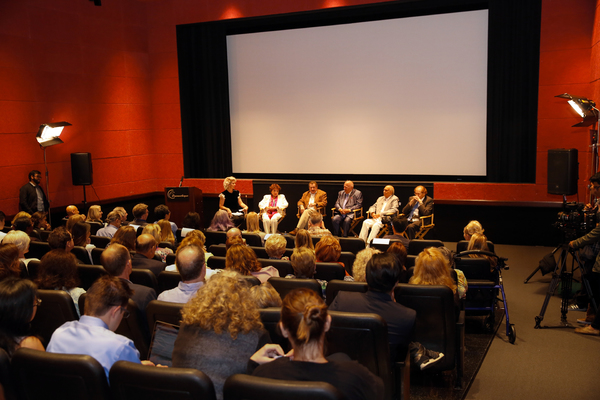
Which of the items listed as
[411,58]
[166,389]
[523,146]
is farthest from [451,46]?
[166,389]

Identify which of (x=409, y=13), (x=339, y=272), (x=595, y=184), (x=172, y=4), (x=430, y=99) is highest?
(x=172, y=4)

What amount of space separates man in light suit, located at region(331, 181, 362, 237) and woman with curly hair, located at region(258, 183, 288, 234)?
41.1 inches

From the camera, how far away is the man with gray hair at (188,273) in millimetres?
2988

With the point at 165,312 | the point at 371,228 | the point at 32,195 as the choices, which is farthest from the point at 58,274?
the point at 371,228

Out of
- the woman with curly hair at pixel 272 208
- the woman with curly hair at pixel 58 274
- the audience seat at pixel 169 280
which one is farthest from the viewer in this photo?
the woman with curly hair at pixel 272 208

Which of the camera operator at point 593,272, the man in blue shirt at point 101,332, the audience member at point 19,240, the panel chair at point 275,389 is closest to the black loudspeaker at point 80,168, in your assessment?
the audience member at point 19,240

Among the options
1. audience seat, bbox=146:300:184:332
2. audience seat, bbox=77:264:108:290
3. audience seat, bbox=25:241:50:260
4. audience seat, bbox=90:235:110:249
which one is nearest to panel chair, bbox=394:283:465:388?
audience seat, bbox=146:300:184:332

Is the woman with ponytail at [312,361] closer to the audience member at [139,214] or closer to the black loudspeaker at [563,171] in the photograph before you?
the audience member at [139,214]

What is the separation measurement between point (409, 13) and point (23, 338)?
8398 mm

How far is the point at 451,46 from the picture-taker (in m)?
8.66

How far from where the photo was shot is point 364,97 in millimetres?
9461

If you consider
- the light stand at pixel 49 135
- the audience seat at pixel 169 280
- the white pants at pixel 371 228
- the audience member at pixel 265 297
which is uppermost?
the light stand at pixel 49 135

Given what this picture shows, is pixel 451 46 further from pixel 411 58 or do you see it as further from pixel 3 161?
pixel 3 161

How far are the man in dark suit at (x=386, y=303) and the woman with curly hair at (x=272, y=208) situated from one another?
20.2 feet
